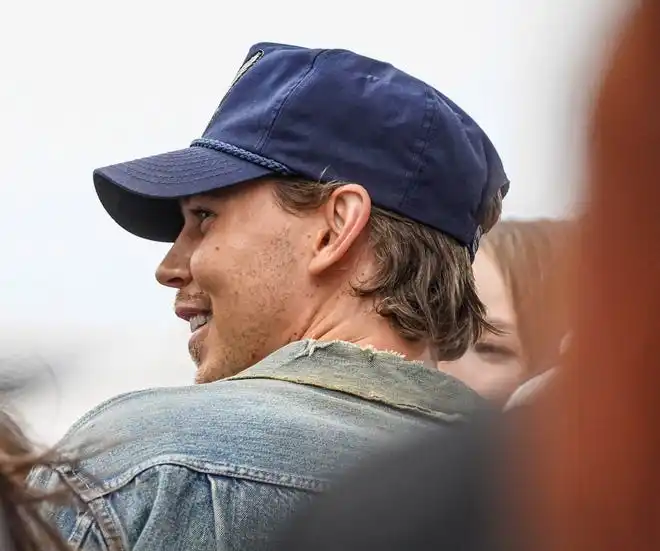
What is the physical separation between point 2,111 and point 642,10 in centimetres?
153

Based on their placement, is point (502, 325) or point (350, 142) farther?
point (502, 325)

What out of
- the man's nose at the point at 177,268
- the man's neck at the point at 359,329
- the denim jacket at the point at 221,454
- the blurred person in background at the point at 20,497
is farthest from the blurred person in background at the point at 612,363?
the man's nose at the point at 177,268

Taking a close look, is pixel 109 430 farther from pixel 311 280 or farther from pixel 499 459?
pixel 499 459

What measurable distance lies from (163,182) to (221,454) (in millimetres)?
470

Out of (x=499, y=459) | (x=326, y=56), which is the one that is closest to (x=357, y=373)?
(x=326, y=56)

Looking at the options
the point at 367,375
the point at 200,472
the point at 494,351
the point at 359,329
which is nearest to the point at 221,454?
the point at 200,472

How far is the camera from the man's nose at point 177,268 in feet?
3.92

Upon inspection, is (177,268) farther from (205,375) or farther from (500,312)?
(500,312)

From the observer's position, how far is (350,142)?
3.46 ft

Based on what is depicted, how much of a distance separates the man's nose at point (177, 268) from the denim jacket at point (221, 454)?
1.09 ft

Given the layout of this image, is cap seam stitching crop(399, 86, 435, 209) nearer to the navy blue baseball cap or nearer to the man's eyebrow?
the navy blue baseball cap

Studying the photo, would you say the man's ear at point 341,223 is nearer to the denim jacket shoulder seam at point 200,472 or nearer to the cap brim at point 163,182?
the cap brim at point 163,182

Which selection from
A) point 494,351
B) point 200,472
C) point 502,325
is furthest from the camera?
point 494,351

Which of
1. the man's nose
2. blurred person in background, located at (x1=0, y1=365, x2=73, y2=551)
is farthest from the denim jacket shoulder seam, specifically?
the man's nose
